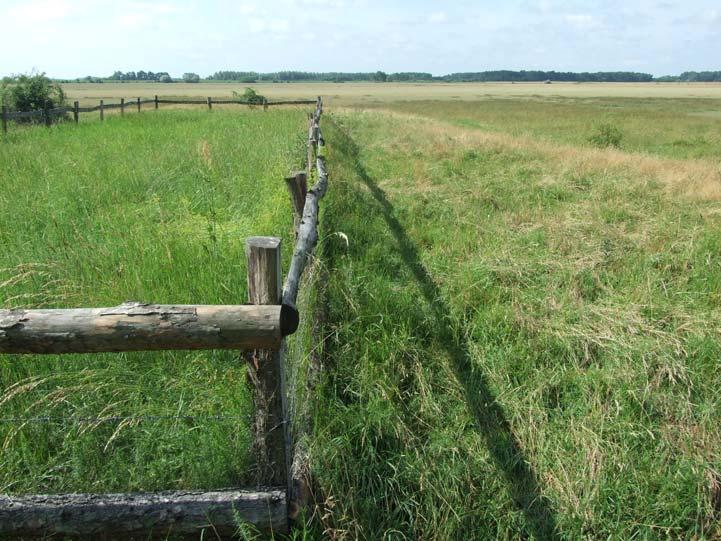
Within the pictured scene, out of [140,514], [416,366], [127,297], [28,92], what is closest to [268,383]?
[140,514]

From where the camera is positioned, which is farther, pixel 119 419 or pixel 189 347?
pixel 119 419

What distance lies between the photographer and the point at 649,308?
4594mm

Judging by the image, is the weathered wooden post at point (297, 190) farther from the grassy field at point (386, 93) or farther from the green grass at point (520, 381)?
the grassy field at point (386, 93)

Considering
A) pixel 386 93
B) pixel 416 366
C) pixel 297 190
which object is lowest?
pixel 416 366

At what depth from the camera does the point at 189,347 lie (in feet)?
6.18

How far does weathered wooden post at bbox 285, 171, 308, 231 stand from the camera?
3.86 meters

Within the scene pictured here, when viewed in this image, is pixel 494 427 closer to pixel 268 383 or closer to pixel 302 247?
pixel 302 247

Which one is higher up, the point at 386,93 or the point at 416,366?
the point at 386,93

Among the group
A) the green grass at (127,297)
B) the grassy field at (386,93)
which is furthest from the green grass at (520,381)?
the grassy field at (386,93)

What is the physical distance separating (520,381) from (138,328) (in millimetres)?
2726

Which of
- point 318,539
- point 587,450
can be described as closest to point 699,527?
point 587,450

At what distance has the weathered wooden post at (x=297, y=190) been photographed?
3863 mm

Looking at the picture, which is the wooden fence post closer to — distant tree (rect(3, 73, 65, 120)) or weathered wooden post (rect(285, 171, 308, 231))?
weathered wooden post (rect(285, 171, 308, 231))

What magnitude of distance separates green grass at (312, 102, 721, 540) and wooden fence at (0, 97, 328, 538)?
37cm
